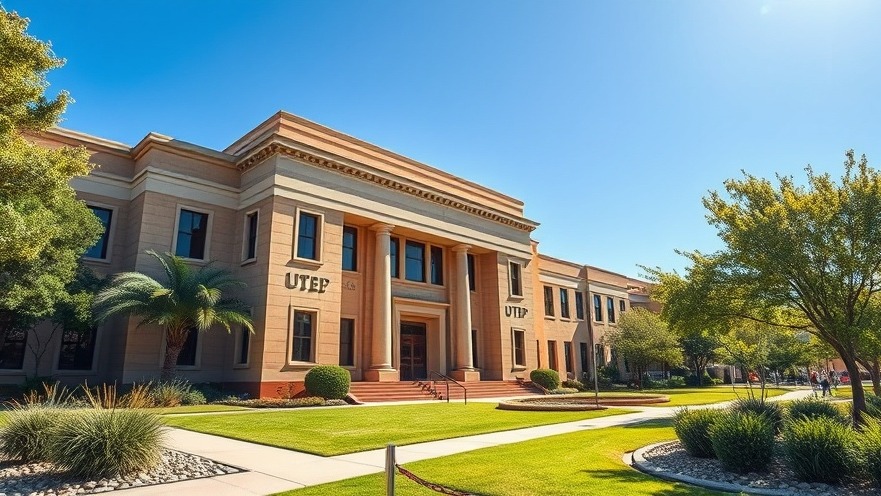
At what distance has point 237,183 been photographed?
27.9m

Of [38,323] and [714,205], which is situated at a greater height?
[714,205]

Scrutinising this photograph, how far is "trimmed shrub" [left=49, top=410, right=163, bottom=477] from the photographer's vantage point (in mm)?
7676

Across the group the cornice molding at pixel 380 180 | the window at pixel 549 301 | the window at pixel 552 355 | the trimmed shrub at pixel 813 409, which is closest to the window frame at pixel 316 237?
the cornice molding at pixel 380 180

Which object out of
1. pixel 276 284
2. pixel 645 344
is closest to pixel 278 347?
pixel 276 284

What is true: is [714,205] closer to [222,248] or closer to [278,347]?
[278,347]

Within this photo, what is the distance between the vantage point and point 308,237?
1048 inches

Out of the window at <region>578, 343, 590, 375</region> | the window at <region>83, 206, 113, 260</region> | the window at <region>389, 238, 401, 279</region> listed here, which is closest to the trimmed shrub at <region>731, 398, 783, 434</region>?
the window at <region>389, 238, 401, 279</region>

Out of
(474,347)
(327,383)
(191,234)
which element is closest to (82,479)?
(327,383)

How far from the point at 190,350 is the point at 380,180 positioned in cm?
1245

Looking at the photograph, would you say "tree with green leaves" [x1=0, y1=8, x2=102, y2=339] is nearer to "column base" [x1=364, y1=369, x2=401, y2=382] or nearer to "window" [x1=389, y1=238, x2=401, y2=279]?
"column base" [x1=364, y1=369, x2=401, y2=382]

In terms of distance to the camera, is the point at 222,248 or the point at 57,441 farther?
the point at 222,248

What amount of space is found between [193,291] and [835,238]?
21474 millimetres

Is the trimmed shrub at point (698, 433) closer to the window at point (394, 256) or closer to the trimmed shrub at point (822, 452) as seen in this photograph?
the trimmed shrub at point (822, 452)

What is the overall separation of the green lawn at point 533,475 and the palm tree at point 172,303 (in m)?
14.9
